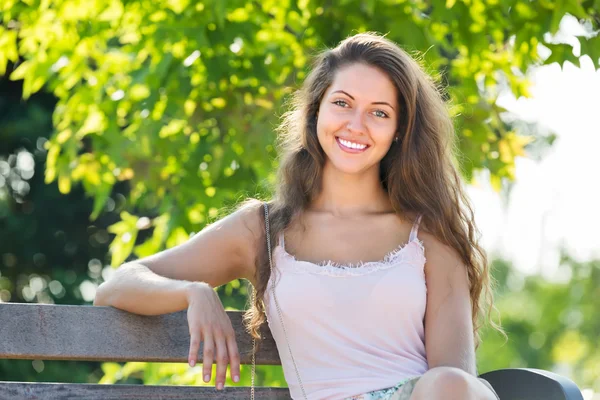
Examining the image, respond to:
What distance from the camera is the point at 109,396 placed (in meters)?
2.61

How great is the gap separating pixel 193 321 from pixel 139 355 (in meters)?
0.33

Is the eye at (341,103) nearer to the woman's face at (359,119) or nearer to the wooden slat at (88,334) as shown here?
the woman's face at (359,119)

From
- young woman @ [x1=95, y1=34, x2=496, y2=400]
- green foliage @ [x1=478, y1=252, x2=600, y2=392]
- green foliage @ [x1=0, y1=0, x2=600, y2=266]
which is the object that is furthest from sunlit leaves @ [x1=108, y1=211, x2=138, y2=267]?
green foliage @ [x1=478, y1=252, x2=600, y2=392]

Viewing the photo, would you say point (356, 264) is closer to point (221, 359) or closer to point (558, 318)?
point (221, 359)

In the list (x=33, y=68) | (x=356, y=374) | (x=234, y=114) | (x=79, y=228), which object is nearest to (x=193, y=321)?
(x=356, y=374)

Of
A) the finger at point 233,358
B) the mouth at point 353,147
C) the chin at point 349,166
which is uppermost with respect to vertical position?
the mouth at point 353,147

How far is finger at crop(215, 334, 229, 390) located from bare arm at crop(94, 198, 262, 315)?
0.15 metres

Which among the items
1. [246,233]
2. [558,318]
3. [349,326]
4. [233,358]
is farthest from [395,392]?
[558,318]

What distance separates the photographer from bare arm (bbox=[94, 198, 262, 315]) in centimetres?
247

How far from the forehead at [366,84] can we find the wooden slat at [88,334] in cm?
80

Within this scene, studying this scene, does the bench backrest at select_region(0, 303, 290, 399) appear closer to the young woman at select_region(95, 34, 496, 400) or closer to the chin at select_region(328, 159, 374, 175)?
the young woman at select_region(95, 34, 496, 400)

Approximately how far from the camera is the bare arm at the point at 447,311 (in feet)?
8.59

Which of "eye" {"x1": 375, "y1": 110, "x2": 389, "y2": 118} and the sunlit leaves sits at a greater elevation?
"eye" {"x1": 375, "y1": 110, "x2": 389, "y2": 118}

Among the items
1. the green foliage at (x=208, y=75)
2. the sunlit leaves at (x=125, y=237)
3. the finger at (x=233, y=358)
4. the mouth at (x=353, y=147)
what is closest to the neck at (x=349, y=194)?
the mouth at (x=353, y=147)
